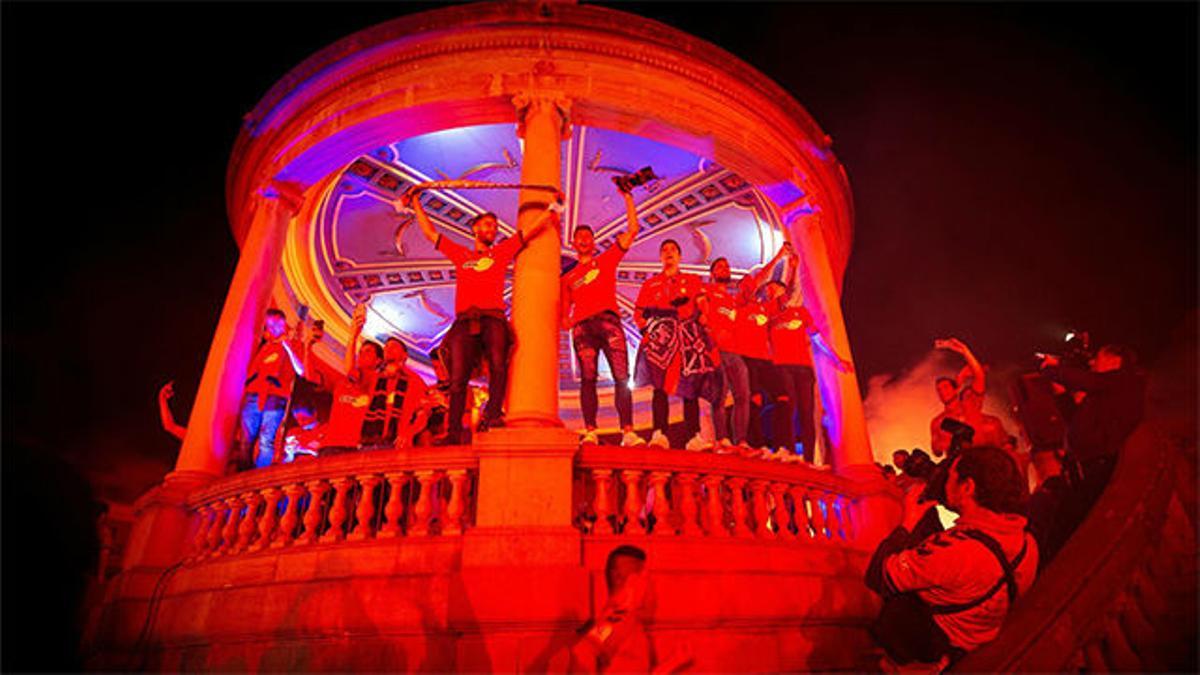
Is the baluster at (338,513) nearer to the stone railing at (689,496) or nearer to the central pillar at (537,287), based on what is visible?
the central pillar at (537,287)

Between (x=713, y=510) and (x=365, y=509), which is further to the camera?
(x=713, y=510)

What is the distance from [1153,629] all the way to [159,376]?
12.5 meters

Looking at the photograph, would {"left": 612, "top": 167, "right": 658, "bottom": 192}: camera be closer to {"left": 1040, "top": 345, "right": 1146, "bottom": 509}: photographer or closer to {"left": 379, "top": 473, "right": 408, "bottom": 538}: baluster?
{"left": 379, "top": 473, "right": 408, "bottom": 538}: baluster

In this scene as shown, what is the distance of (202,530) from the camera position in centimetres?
588

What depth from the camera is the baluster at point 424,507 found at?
4.89 m

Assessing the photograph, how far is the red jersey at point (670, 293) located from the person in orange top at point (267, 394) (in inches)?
177

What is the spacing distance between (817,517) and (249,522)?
5084 millimetres

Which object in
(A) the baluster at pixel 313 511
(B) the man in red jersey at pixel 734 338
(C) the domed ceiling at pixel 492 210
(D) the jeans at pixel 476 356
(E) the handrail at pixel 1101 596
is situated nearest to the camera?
(E) the handrail at pixel 1101 596

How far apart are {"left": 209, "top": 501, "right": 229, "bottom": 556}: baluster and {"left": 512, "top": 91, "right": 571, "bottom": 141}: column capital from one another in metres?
4.93

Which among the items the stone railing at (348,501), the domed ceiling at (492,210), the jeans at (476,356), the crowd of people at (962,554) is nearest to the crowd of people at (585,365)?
the jeans at (476,356)

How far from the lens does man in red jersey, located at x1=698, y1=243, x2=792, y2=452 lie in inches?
280

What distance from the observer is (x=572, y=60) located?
7.86 metres

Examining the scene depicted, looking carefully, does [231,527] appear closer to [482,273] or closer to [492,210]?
[482,273]

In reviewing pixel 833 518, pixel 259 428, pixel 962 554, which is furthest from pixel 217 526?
pixel 962 554
